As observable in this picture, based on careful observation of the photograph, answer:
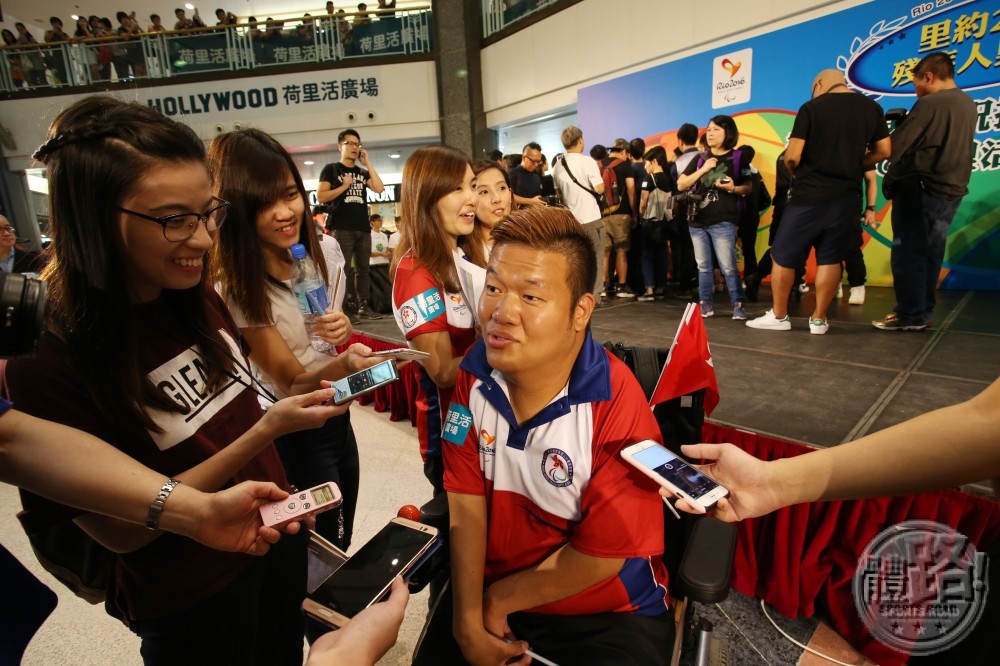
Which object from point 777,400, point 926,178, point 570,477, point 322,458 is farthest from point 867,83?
point 322,458

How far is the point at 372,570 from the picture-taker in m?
0.96

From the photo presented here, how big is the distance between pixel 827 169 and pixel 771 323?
110 centimetres

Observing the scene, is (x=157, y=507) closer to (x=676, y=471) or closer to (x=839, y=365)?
(x=676, y=471)

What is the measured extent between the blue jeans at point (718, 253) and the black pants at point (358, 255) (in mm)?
3291

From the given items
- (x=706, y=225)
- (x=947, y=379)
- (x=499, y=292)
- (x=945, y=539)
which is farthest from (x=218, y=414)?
(x=706, y=225)

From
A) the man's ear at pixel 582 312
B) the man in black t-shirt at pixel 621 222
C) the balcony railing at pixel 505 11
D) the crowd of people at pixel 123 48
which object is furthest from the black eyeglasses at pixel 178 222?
the crowd of people at pixel 123 48

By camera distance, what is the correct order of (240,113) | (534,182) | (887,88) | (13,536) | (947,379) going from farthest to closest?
(240,113)
(534,182)
(887,88)
(13,536)
(947,379)

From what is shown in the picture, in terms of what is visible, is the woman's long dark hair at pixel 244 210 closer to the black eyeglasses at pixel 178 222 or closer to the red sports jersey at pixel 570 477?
the black eyeglasses at pixel 178 222

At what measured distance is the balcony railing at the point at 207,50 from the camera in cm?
955

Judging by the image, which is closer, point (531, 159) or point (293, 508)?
point (293, 508)

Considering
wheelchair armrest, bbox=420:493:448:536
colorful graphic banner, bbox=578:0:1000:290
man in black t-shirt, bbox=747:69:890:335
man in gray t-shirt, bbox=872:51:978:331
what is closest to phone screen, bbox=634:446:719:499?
wheelchair armrest, bbox=420:493:448:536

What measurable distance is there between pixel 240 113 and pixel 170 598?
11.4 metres

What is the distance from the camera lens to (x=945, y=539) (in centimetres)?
154

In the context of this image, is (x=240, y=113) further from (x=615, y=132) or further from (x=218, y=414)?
(x=218, y=414)
